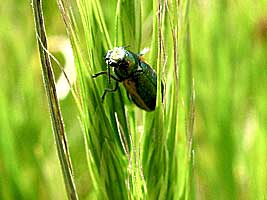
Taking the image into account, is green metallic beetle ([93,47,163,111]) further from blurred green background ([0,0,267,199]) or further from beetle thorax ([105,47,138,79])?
blurred green background ([0,0,267,199])

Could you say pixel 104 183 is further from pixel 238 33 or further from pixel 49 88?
pixel 238 33

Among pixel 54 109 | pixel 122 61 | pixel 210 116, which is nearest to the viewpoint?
pixel 54 109

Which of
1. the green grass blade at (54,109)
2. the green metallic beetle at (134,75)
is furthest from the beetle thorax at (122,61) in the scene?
the green grass blade at (54,109)

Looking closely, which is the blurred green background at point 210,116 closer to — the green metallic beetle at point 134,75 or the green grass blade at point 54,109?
the green metallic beetle at point 134,75

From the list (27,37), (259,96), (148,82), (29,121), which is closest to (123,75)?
(148,82)

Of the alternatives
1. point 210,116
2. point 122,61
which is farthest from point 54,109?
point 210,116

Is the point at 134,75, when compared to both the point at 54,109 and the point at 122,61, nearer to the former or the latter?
the point at 122,61

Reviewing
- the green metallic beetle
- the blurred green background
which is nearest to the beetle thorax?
the green metallic beetle
